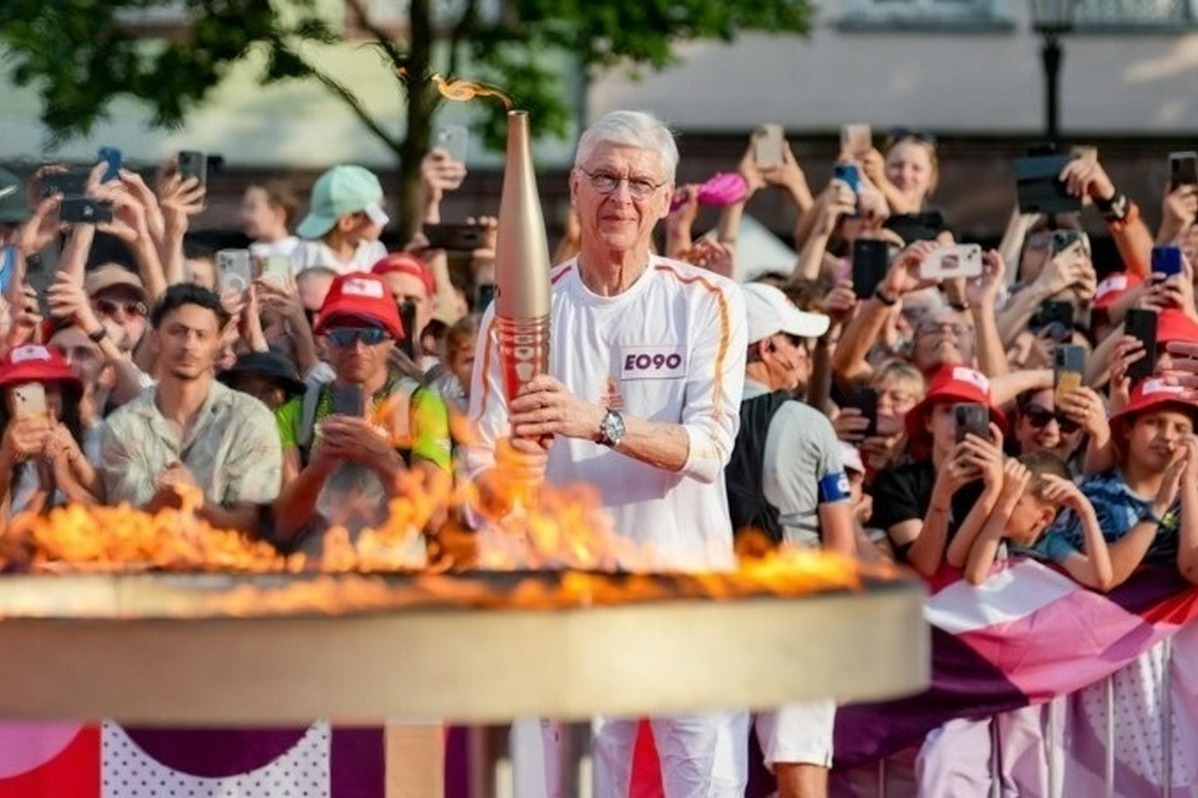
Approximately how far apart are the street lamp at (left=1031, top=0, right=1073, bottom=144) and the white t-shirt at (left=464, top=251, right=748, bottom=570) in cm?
1261

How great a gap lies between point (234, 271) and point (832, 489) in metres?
2.36

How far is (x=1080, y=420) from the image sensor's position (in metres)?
8.84

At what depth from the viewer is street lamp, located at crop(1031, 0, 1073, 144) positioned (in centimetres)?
1961

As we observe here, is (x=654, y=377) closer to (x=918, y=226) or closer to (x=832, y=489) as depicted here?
(x=832, y=489)

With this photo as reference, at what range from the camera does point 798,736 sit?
306 inches

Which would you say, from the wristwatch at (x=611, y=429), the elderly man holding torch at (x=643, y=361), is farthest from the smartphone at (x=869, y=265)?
the wristwatch at (x=611, y=429)

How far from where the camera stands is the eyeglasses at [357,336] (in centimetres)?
845

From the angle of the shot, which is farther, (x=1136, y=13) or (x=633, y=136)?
(x=1136, y=13)

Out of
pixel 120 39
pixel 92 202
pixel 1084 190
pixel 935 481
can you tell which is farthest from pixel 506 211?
pixel 120 39

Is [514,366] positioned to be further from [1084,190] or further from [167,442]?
[1084,190]

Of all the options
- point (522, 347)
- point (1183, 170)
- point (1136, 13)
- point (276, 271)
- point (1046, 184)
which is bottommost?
point (522, 347)

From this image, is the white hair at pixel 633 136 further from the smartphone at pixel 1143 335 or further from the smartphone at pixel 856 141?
the smartphone at pixel 856 141

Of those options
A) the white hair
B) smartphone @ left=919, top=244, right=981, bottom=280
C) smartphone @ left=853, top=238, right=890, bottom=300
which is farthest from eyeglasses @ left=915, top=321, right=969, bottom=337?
the white hair

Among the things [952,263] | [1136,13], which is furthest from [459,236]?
[1136,13]
